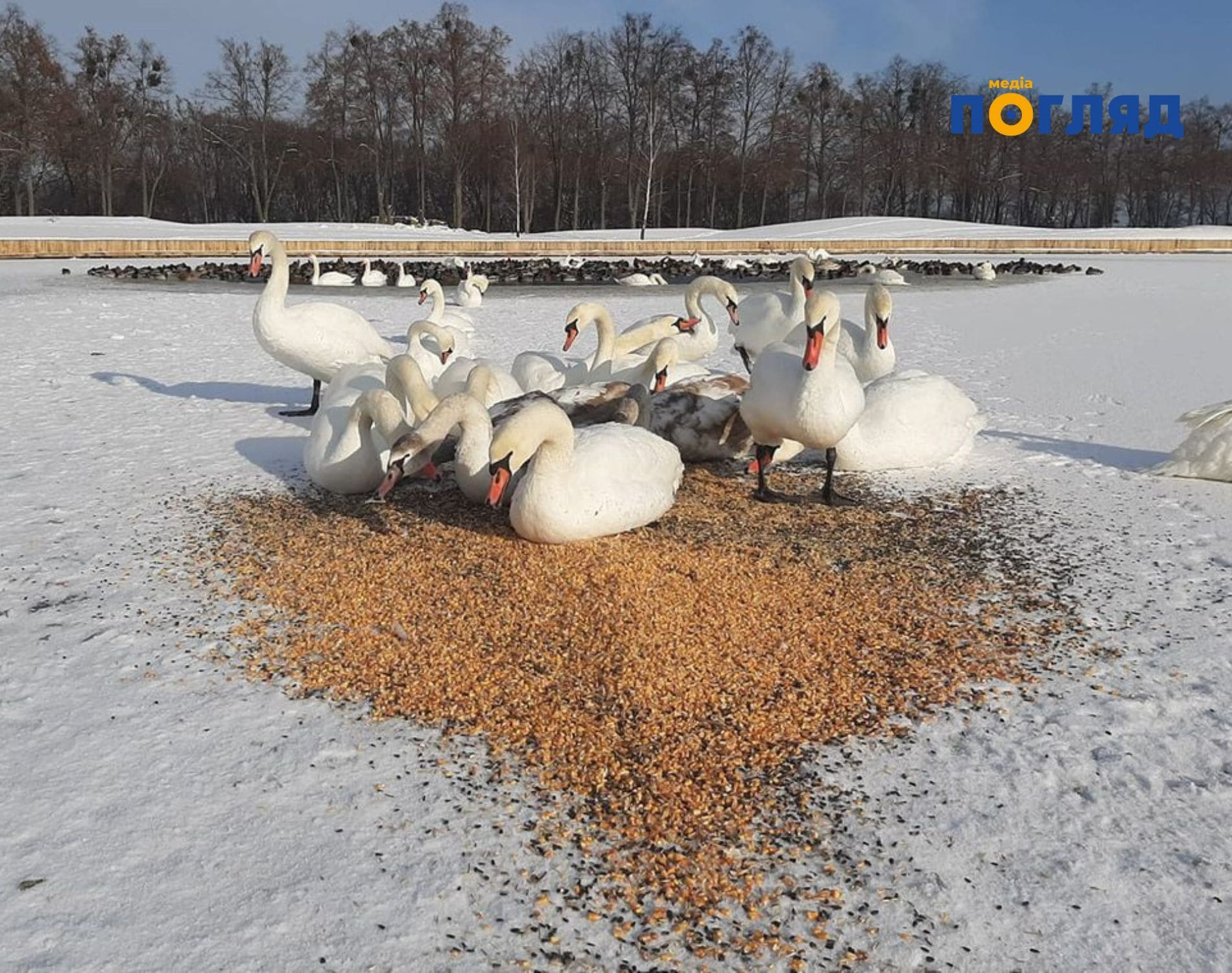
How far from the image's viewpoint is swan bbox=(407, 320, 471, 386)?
7.89 m

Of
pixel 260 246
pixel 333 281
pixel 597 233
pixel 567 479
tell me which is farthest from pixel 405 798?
pixel 597 233

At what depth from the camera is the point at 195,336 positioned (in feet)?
39.1

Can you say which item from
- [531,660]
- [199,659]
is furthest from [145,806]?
[531,660]

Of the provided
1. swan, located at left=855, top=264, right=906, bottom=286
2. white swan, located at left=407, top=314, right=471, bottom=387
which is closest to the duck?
white swan, located at left=407, top=314, right=471, bottom=387

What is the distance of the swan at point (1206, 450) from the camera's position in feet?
18.4

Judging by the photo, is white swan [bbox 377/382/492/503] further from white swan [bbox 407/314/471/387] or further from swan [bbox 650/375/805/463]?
white swan [bbox 407/314/471/387]

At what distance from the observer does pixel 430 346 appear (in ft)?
29.3

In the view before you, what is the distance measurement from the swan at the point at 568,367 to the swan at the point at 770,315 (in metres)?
2.27

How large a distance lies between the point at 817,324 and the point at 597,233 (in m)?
42.1

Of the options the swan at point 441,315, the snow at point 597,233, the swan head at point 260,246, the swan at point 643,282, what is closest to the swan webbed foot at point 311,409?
the swan head at point 260,246

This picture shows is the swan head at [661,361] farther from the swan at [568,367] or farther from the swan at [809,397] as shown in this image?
the swan at [809,397]

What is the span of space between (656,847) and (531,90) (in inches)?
2274

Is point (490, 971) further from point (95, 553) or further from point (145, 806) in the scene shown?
point (95, 553)

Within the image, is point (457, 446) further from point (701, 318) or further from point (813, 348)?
point (701, 318)
